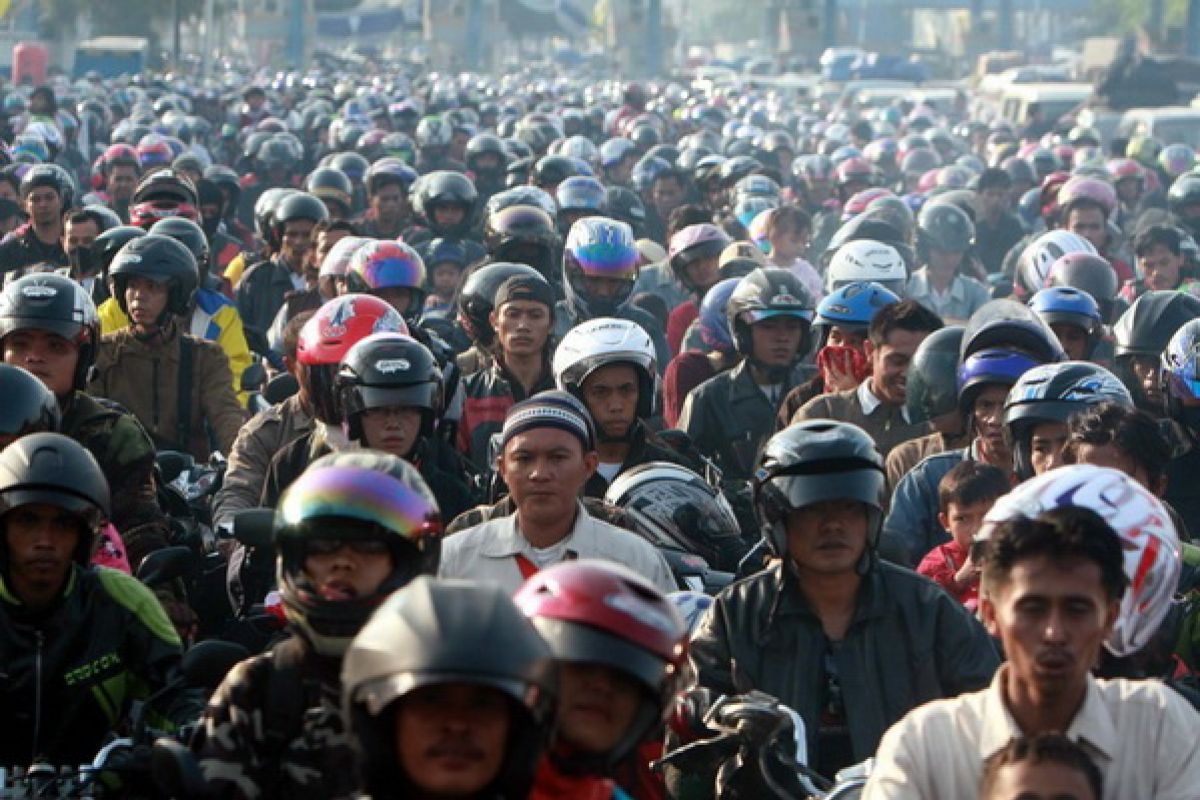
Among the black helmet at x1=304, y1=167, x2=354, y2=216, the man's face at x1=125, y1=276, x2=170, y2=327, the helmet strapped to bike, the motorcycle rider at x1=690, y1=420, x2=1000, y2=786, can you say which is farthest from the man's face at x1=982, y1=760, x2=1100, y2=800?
the black helmet at x1=304, y1=167, x2=354, y2=216

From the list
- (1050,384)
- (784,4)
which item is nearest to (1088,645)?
(1050,384)

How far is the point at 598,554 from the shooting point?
8.54 meters

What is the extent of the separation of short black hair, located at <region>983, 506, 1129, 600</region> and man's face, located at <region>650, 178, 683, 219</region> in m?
21.4

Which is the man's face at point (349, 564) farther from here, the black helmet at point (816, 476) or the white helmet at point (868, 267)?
the white helmet at point (868, 267)

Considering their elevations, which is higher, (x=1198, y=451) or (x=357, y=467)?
(x=357, y=467)

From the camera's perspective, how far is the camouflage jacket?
621 centimetres

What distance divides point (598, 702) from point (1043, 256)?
12.5 meters

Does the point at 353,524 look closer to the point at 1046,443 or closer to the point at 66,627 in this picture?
the point at 66,627

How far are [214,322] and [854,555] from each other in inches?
308

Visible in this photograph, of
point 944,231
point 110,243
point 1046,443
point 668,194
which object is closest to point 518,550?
point 1046,443

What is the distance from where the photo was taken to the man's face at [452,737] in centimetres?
494

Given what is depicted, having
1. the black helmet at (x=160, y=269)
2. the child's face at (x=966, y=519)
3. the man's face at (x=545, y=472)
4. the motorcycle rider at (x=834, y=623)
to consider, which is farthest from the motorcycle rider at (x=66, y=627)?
the black helmet at (x=160, y=269)

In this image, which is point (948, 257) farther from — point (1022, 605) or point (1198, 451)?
point (1022, 605)

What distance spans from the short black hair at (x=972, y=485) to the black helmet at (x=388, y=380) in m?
1.98
